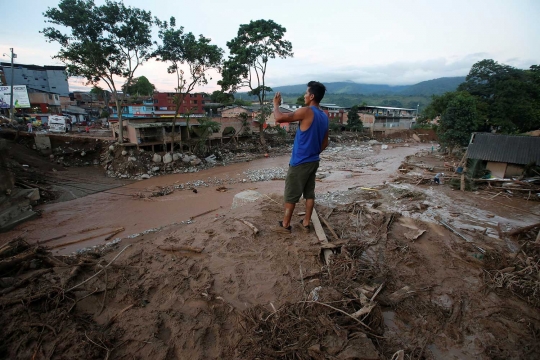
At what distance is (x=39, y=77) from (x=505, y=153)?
2128 inches

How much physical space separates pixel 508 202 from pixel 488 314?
7.66m

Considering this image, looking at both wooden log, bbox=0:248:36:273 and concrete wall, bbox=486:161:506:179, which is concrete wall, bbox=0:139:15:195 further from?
concrete wall, bbox=486:161:506:179

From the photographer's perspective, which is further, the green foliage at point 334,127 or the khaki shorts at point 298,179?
the green foliage at point 334,127

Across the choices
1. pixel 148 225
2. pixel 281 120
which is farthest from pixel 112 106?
pixel 281 120

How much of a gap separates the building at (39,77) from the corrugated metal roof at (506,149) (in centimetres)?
4594

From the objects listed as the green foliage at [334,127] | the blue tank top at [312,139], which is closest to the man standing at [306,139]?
the blue tank top at [312,139]

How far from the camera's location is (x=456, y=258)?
3705mm

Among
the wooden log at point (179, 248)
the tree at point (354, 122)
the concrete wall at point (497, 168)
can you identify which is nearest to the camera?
the wooden log at point (179, 248)

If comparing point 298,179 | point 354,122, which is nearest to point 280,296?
point 298,179

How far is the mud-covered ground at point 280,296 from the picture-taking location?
1.96 m

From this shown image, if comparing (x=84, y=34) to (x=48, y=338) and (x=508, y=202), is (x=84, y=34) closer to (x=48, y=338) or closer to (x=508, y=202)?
(x=48, y=338)

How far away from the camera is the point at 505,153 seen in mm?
10133

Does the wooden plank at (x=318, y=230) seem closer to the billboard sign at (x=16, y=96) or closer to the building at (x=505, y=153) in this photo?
the building at (x=505, y=153)

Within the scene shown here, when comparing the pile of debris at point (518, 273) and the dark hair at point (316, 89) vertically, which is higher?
the dark hair at point (316, 89)
